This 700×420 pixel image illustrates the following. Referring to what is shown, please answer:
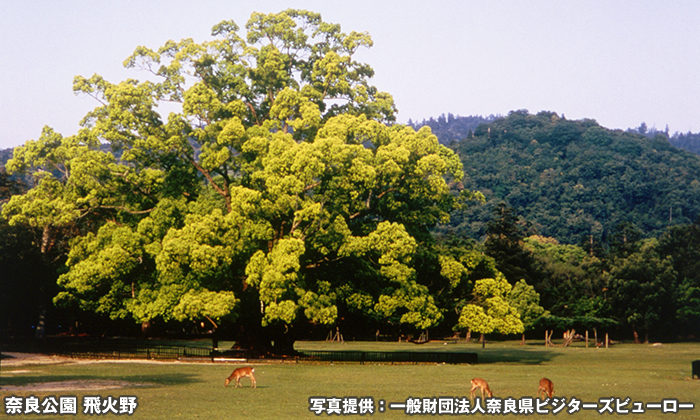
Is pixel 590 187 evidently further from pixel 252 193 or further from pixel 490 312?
pixel 252 193

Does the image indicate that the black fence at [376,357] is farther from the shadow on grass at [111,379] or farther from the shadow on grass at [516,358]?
the shadow on grass at [111,379]

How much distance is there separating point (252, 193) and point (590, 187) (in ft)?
471

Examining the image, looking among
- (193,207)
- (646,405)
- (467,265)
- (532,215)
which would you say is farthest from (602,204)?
(646,405)

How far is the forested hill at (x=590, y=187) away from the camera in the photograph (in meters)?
150

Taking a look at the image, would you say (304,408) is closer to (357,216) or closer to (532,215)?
(357,216)

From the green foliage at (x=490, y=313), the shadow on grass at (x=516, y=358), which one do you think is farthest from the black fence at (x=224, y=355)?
the shadow on grass at (x=516, y=358)

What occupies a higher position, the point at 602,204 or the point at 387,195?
the point at 602,204

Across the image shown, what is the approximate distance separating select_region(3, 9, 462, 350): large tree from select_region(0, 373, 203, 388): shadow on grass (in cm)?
686

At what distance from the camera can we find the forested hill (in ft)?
494

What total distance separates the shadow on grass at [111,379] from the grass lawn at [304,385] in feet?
0.11

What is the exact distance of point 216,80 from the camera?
1665 inches

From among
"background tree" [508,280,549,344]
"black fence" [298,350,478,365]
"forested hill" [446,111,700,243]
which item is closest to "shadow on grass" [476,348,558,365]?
"black fence" [298,350,478,365]

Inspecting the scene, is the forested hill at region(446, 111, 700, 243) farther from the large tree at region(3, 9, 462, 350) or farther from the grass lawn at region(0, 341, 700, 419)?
the grass lawn at region(0, 341, 700, 419)

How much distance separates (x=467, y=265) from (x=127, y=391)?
25670 millimetres
